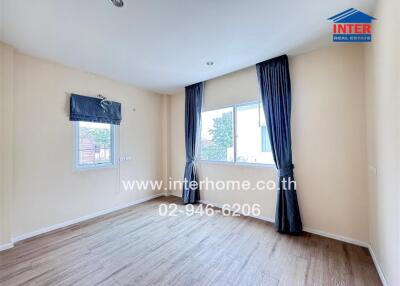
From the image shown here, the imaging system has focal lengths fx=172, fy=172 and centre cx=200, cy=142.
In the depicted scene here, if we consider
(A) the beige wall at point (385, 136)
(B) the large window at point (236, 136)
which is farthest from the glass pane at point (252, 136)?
(A) the beige wall at point (385, 136)

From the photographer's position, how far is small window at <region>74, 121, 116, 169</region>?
310 cm

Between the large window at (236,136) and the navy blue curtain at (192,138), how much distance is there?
0.56ft

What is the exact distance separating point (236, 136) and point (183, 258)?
222 centimetres

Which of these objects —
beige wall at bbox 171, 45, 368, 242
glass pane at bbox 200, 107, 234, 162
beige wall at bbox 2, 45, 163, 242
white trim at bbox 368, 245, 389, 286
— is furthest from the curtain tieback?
beige wall at bbox 2, 45, 163, 242

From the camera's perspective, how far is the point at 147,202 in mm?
4039

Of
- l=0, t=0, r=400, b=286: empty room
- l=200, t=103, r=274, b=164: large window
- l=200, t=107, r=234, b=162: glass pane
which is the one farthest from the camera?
l=200, t=107, r=234, b=162: glass pane

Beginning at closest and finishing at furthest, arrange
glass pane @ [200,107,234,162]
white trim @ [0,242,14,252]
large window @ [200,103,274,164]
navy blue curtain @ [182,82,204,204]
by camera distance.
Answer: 1. white trim @ [0,242,14,252]
2. large window @ [200,103,274,164]
3. glass pane @ [200,107,234,162]
4. navy blue curtain @ [182,82,204,204]

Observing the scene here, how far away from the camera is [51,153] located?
108 inches

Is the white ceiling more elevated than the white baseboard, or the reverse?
the white ceiling

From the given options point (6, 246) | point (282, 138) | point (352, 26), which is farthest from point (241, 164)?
point (6, 246)

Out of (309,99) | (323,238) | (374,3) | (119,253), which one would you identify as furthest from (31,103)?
(323,238)

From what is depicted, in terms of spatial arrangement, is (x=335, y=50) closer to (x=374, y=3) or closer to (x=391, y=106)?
(x=374, y=3)

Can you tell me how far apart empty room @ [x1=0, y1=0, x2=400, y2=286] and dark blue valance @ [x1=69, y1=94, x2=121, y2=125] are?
0.02 metres

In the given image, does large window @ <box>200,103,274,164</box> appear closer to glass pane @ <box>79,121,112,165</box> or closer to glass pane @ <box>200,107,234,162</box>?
glass pane @ <box>200,107,234,162</box>
